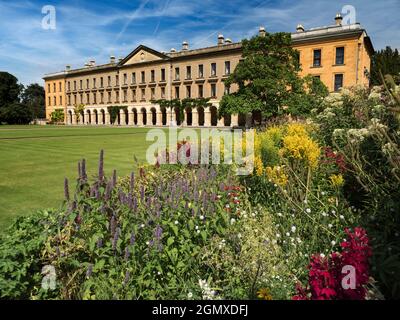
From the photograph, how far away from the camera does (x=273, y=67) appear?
1155 inches

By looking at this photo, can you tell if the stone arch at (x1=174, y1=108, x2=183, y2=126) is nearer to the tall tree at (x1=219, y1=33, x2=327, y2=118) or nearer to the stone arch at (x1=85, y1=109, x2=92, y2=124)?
the tall tree at (x1=219, y1=33, x2=327, y2=118)

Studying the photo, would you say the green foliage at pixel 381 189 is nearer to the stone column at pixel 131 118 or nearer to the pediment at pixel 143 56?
the pediment at pixel 143 56

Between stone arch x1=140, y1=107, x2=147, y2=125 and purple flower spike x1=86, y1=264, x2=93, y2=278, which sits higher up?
stone arch x1=140, y1=107, x2=147, y2=125

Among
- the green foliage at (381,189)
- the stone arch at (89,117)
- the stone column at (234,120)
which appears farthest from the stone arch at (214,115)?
the green foliage at (381,189)

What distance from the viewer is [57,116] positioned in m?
76.6

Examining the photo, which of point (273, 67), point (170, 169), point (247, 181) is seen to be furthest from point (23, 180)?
point (273, 67)

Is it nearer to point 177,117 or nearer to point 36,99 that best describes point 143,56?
point 177,117

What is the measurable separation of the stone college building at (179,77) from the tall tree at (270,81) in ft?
6.04

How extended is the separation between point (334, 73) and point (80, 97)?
57612 mm

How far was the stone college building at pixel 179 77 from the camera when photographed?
3566 cm

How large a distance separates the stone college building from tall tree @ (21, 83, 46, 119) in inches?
409

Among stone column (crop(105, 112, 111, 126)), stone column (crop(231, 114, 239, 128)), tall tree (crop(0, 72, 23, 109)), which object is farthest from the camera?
stone column (crop(105, 112, 111, 126))

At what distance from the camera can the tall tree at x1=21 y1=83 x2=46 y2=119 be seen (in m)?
88.7

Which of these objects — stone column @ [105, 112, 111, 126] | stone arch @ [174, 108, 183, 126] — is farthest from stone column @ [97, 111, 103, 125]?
stone arch @ [174, 108, 183, 126]
